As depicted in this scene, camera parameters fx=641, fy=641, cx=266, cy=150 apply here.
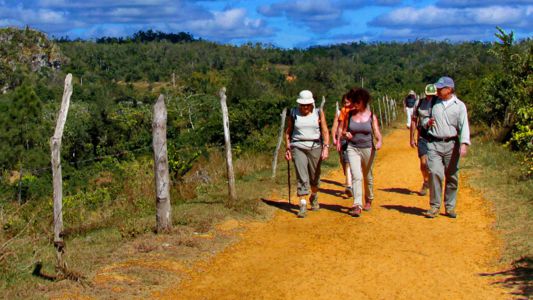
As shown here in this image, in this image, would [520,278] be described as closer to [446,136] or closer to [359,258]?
[359,258]

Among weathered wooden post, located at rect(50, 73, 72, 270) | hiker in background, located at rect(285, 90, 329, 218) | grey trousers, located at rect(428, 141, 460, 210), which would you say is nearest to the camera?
weathered wooden post, located at rect(50, 73, 72, 270)

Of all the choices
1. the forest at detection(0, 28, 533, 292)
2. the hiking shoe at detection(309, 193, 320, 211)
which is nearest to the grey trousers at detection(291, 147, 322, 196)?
the hiking shoe at detection(309, 193, 320, 211)

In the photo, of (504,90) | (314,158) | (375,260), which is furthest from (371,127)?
(504,90)

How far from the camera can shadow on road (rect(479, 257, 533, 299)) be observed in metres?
5.72

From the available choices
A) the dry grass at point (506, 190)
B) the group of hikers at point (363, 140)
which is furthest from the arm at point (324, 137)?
the dry grass at point (506, 190)

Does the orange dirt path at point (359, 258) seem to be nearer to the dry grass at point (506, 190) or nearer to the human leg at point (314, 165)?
the dry grass at point (506, 190)

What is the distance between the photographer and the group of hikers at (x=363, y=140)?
827cm

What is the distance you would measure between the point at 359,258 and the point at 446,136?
230 centimetres

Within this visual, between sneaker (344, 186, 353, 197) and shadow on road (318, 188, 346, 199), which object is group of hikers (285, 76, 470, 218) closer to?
sneaker (344, 186, 353, 197)

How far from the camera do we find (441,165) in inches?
331

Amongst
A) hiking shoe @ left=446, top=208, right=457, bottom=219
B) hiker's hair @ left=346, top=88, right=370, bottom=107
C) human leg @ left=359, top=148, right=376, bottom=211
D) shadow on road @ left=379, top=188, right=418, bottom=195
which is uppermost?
hiker's hair @ left=346, top=88, right=370, bottom=107

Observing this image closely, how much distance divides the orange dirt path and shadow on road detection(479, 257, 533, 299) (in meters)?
0.12

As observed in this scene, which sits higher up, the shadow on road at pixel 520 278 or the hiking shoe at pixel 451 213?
the hiking shoe at pixel 451 213

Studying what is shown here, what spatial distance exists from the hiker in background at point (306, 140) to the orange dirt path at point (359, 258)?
60 centimetres
